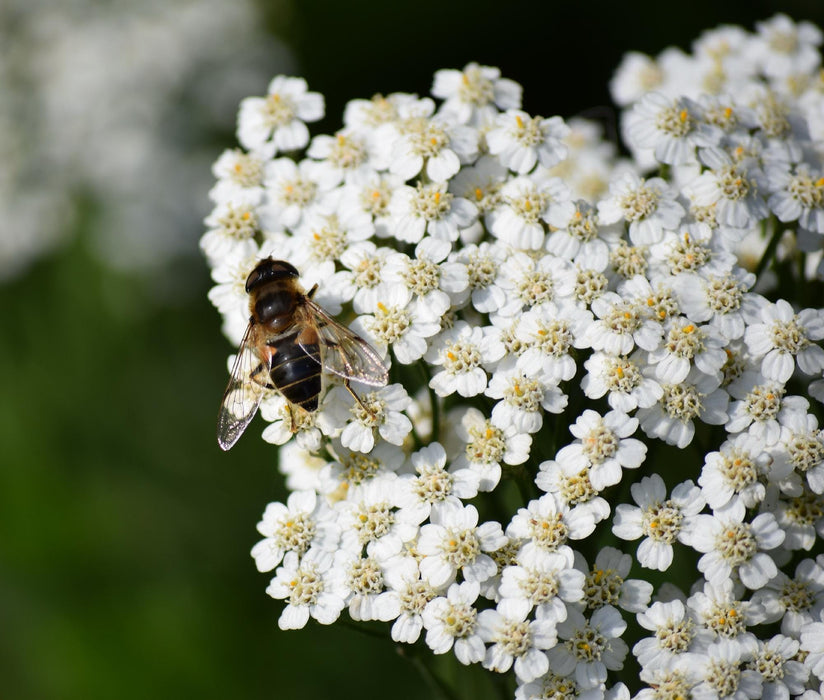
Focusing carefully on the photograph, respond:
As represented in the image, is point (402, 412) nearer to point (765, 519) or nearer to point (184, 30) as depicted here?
point (765, 519)

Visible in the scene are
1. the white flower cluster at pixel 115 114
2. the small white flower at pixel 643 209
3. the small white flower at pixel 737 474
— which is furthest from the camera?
the white flower cluster at pixel 115 114

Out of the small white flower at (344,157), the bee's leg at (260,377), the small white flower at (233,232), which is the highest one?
the small white flower at (344,157)

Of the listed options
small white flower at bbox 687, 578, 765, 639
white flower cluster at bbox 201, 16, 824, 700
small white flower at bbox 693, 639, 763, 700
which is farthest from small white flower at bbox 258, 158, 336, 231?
small white flower at bbox 693, 639, 763, 700

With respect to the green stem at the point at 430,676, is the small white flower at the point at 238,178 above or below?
above

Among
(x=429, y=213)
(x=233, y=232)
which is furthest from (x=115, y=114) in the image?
(x=429, y=213)

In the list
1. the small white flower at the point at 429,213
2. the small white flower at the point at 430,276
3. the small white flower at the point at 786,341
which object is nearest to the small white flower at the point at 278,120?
the small white flower at the point at 429,213

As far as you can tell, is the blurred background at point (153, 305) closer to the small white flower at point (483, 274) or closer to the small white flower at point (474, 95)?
the small white flower at point (474, 95)

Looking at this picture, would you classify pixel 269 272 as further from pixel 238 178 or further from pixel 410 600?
pixel 410 600

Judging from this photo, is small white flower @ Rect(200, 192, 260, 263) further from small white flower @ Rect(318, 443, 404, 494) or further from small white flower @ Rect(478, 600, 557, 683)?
small white flower @ Rect(478, 600, 557, 683)
